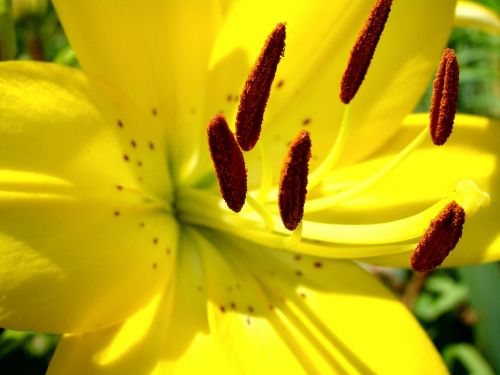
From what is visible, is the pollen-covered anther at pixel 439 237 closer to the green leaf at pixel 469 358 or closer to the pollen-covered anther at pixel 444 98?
the pollen-covered anther at pixel 444 98

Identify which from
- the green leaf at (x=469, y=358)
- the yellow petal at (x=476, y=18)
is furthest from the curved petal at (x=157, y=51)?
the green leaf at (x=469, y=358)

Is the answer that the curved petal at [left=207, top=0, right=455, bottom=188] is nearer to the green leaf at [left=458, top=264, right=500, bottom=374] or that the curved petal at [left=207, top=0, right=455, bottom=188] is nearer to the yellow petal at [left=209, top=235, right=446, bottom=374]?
the yellow petal at [left=209, top=235, right=446, bottom=374]

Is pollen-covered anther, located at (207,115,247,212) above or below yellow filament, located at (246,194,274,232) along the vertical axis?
above

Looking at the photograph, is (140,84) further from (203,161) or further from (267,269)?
(267,269)

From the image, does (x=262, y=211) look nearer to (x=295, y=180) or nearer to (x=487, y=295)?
(x=295, y=180)

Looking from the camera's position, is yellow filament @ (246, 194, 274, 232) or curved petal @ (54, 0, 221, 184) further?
yellow filament @ (246, 194, 274, 232)

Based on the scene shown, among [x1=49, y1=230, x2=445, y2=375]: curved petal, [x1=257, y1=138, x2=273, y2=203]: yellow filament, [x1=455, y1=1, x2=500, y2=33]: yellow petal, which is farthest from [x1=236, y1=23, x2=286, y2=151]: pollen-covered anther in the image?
[x1=455, y1=1, x2=500, y2=33]: yellow petal
